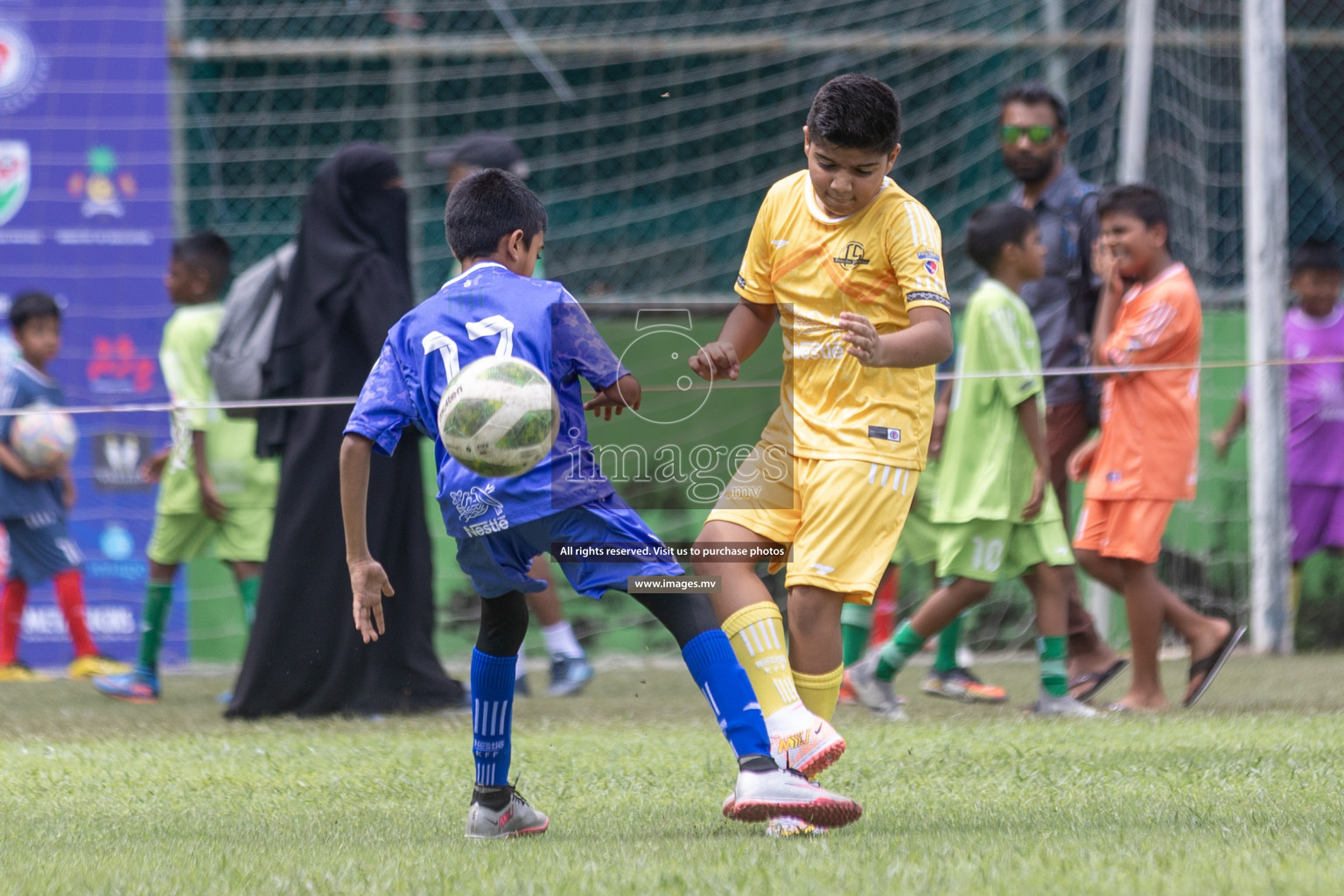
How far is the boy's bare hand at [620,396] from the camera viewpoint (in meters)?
3.41

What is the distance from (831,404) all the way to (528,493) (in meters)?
0.83

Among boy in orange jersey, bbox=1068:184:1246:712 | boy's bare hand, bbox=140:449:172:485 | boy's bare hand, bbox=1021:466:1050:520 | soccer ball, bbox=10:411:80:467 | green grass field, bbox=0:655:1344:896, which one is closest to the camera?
green grass field, bbox=0:655:1344:896

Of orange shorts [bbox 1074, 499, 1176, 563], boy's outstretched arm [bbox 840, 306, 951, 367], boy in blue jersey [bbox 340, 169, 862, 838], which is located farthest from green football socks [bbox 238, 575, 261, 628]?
boy's outstretched arm [bbox 840, 306, 951, 367]

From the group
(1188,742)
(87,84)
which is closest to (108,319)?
(87,84)

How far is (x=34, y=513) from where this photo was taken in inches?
320

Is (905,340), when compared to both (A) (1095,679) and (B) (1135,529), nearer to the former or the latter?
(B) (1135,529)

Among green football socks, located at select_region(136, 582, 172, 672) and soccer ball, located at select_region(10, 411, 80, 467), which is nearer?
green football socks, located at select_region(136, 582, 172, 672)

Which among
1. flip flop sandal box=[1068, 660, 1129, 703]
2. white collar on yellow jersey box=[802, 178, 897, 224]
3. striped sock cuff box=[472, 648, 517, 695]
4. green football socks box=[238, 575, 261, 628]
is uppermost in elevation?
white collar on yellow jersey box=[802, 178, 897, 224]

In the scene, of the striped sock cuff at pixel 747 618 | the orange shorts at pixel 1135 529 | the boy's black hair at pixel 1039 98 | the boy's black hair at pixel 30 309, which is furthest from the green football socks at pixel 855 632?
the boy's black hair at pixel 30 309

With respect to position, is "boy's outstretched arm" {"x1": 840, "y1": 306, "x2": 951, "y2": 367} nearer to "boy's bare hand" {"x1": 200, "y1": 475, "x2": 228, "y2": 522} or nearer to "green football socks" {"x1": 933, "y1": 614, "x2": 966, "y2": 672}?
"green football socks" {"x1": 933, "y1": 614, "x2": 966, "y2": 672}

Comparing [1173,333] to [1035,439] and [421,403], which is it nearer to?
[1035,439]

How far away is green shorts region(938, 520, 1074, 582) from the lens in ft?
19.7

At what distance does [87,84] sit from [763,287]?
21.2 ft

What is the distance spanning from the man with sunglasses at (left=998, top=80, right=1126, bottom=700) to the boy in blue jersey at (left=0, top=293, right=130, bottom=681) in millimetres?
4785
